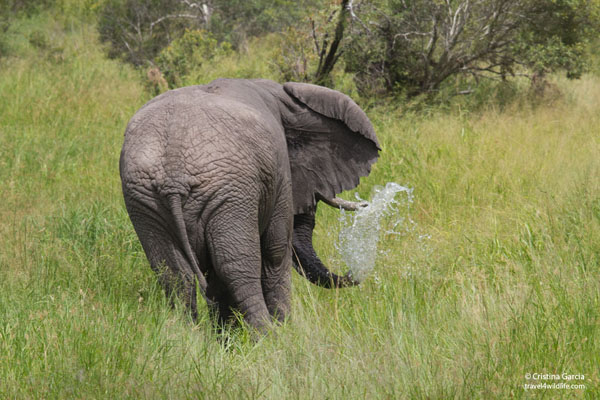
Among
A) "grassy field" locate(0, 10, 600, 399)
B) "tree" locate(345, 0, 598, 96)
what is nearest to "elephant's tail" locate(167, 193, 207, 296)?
"grassy field" locate(0, 10, 600, 399)

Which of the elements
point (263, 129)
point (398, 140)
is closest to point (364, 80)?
point (398, 140)

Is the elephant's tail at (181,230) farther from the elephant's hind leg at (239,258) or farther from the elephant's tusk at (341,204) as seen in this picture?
the elephant's tusk at (341,204)

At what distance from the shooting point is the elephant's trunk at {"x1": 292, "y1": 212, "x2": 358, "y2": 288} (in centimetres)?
427

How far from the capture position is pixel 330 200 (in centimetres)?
423

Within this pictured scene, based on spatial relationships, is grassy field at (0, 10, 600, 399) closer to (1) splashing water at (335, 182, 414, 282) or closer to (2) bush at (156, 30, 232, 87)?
(1) splashing water at (335, 182, 414, 282)

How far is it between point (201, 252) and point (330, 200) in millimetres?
1280

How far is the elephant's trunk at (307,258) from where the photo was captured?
4.27m

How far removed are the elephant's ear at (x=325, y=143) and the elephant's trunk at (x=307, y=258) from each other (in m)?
0.18

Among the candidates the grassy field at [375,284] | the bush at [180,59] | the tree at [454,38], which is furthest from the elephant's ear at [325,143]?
the bush at [180,59]

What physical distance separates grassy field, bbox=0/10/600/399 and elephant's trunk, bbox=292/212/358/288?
0.13 m

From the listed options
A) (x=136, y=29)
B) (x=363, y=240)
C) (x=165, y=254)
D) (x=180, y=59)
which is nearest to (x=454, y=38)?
(x=180, y=59)

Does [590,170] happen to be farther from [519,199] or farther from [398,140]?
[398,140]

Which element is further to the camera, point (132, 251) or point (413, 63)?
point (413, 63)

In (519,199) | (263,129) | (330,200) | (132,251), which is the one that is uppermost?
(263,129)
